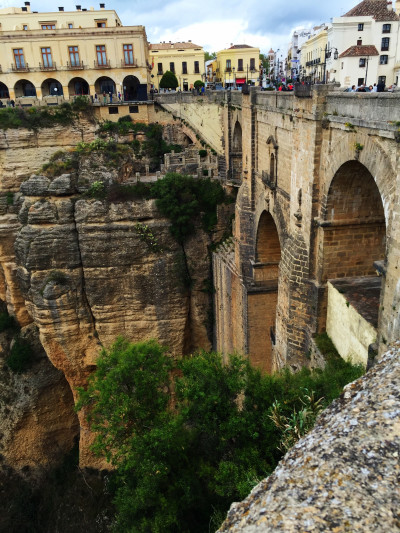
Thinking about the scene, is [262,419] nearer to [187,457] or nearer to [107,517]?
[187,457]

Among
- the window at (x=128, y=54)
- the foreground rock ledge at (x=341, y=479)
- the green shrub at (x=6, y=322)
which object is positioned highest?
the window at (x=128, y=54)

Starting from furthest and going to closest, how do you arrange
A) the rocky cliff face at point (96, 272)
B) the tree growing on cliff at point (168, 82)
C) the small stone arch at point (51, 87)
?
the tree growing on cliff at point (168, 82), the small stone arch at point (51, 87), the rocky cliff face at point (96, 272)

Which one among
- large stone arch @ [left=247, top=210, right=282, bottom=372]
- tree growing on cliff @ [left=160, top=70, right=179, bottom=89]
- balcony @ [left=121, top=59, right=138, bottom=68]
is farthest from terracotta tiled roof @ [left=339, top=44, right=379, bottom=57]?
large stone arch @ [left=247, top=210, right=282, bottom=372]

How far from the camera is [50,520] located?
78.6 feet

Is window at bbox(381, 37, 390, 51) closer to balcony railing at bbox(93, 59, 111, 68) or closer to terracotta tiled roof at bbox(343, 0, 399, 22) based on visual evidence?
terracotta tiled roof at bbox(343, 0, 399, 22)

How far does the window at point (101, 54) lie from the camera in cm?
3556

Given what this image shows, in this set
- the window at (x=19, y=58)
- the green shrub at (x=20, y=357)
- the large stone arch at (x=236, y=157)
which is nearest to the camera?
the large stone arch at (x=236, y=157)

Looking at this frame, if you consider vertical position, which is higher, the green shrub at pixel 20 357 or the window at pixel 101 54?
the window at pixel 101 54

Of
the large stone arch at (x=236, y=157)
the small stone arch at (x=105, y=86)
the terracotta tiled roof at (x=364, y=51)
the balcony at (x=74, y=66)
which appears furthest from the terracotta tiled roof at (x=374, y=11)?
the balcony at (x=74, y=66)

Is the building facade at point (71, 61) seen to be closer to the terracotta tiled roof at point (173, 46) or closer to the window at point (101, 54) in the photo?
the window at point (101, 54)

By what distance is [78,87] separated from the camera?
3822 cm

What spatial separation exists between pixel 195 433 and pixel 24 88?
118 feet

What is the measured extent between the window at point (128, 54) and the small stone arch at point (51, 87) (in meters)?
6.19

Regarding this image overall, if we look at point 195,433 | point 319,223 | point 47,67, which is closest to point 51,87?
point 47,67
